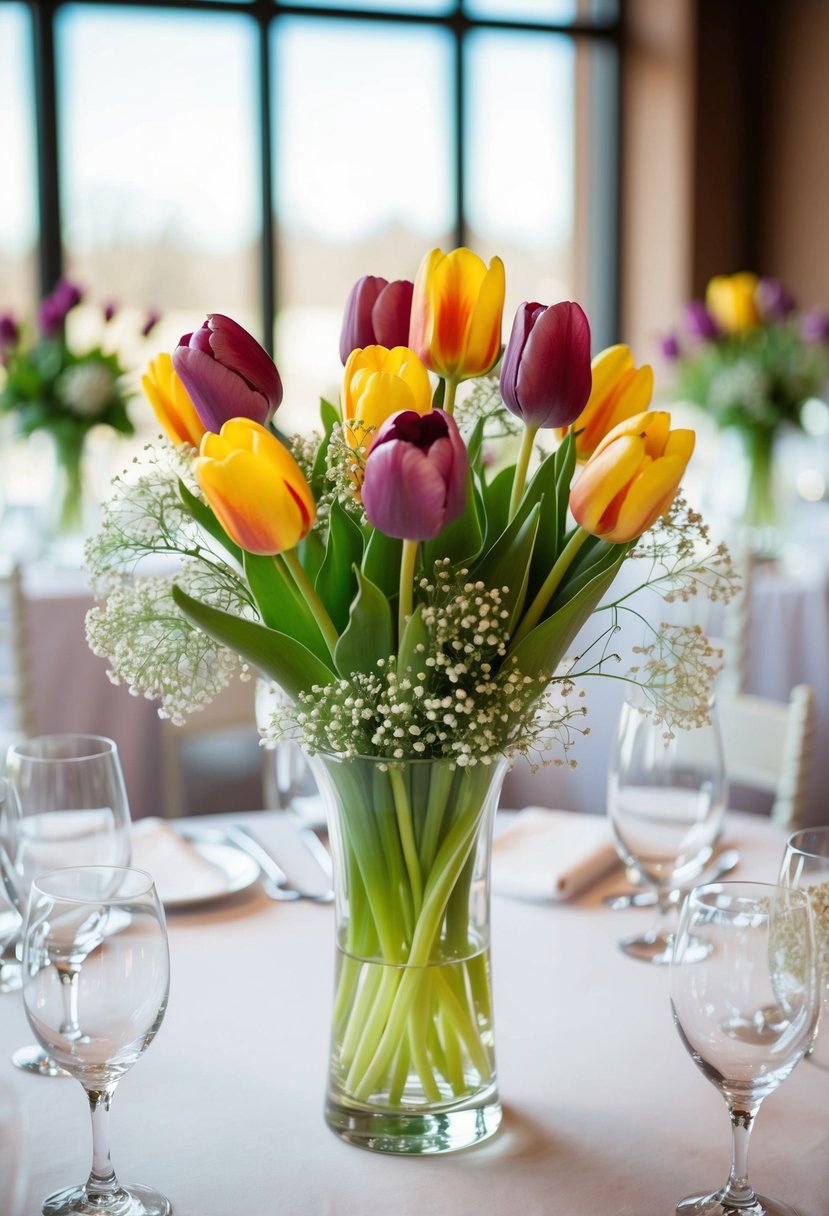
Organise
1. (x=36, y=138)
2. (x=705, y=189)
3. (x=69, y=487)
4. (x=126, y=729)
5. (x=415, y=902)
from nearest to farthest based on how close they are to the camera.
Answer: (x=415, y=902) → (x=126, y=729) → (x=69, y=487) → (x=36, y=138) → (x=705, y=189)

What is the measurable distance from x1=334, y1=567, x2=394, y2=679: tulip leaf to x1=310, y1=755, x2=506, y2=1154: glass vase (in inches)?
2.6

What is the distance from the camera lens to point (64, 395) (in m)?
3.11

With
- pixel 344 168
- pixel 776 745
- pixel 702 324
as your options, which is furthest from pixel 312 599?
pixel 344 168

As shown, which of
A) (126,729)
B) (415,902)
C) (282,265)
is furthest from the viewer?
(282,265)

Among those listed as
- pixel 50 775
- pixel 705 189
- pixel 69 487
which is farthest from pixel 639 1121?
pixel 705 189

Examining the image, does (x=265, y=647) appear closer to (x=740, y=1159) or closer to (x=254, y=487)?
(x=254, y=487)

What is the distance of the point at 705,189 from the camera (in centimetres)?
615


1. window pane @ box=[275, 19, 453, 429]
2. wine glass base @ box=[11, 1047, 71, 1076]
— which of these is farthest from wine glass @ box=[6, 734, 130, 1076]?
window pane @ box=[275, 19, 453, 429]

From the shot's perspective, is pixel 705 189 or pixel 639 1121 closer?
pixel 639 1121

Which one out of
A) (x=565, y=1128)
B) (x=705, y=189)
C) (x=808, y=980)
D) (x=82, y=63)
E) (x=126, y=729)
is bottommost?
(x=126, y=729)

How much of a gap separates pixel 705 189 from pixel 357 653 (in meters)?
5.82

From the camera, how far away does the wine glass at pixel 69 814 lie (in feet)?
3.51

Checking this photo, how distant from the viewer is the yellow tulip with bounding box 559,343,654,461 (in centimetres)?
92

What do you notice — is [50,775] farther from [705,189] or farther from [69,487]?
[705,189]
